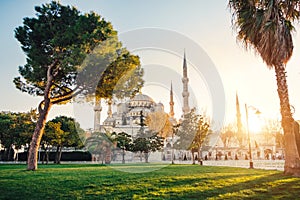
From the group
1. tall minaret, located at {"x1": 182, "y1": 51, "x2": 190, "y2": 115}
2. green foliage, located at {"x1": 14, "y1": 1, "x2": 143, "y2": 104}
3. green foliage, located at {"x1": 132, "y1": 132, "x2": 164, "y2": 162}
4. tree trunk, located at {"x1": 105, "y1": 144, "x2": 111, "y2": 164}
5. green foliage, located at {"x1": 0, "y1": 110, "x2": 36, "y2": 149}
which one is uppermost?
tall minaret, located at {"x1": 182, "y1": 51, "x2": 190, "y2": 115}

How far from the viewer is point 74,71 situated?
14.7m

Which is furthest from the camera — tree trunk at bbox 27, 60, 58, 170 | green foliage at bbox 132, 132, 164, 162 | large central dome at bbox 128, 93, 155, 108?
Result: large central dome at bbox 128, 93, 155, 108

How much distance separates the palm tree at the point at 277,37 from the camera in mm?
11173

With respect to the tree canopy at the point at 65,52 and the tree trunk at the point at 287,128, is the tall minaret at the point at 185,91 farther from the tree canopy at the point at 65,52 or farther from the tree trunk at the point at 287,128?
the tree trunk at the point at 287,128

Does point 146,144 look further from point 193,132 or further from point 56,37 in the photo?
point 56,37

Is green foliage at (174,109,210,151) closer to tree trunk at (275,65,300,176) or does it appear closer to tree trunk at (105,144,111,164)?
tree trunk at (105,144,111,164)

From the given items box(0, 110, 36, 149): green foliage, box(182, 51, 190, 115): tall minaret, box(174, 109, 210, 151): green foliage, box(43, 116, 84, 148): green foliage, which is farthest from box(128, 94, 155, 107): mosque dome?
box(0, 110, 36, 149): green foliage

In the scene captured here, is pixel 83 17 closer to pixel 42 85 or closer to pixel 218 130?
pixel 42 85

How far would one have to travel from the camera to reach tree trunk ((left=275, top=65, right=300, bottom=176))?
35.6 ft

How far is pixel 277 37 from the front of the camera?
37.0ft

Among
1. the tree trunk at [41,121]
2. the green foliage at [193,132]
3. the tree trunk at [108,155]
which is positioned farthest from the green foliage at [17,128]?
the green foliage at [193,132]

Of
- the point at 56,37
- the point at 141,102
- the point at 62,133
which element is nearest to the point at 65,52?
the point at 56,37

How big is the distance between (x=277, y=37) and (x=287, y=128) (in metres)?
3.77

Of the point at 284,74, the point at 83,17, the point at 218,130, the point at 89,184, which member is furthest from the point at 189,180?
the point at 218,130
